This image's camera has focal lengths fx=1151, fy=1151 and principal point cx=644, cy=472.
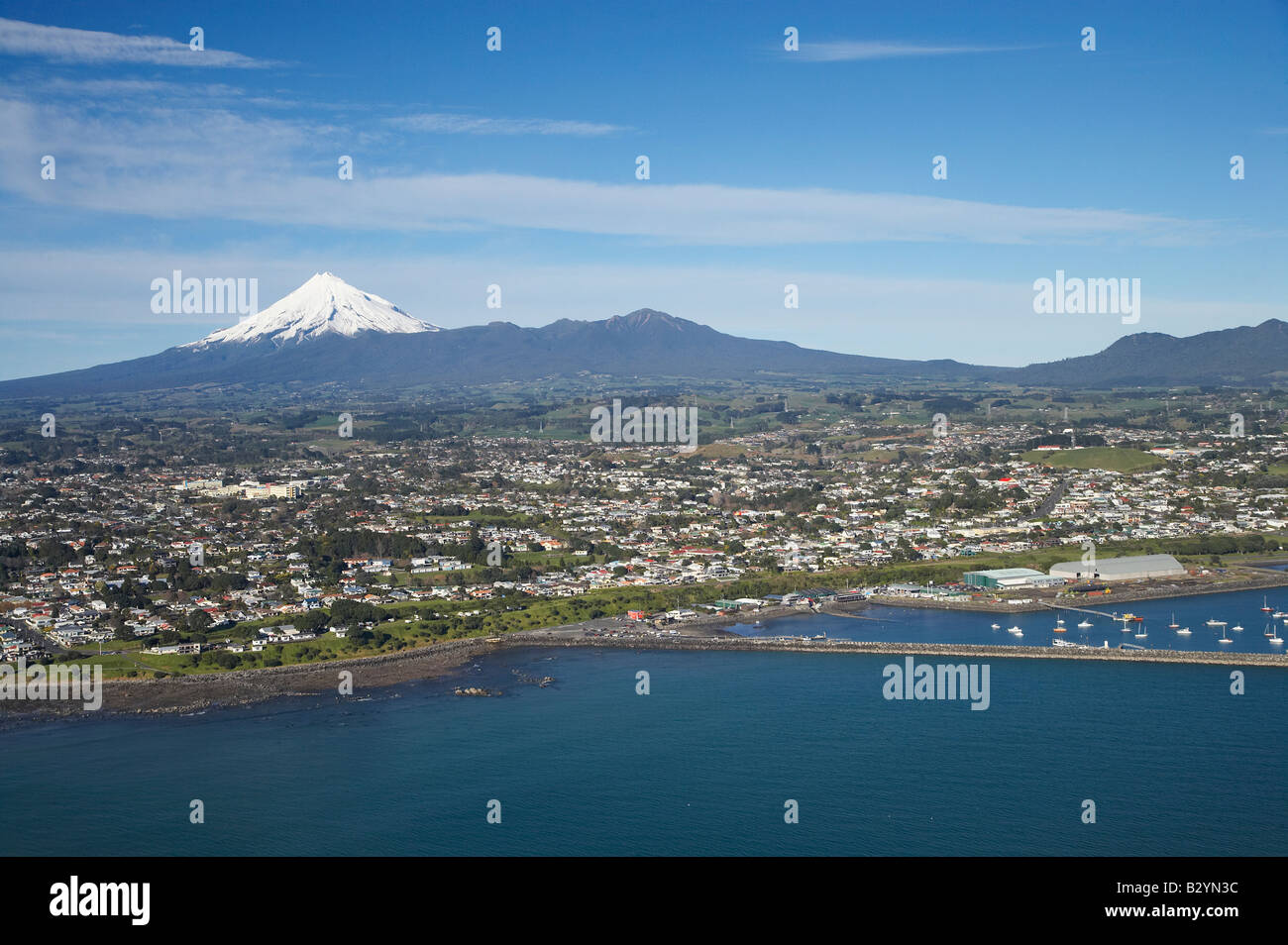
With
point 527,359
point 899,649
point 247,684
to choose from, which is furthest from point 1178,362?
point 247,684

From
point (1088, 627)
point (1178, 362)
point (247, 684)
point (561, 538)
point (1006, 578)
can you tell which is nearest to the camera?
point (247, 684)

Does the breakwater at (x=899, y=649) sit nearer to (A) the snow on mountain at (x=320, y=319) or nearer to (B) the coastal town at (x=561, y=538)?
(B) the coastal town at (x=561, y=538)

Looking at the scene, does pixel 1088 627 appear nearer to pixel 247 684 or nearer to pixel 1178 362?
pixel 247 684

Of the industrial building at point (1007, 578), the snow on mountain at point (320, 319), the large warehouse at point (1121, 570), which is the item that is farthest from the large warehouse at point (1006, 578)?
the snow on mountain at point (320, 319)

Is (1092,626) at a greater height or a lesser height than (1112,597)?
lesser

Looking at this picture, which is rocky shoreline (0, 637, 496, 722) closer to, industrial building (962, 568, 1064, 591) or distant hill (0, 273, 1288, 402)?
industrial building (962, 568, 1064, 591)
